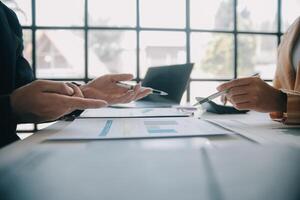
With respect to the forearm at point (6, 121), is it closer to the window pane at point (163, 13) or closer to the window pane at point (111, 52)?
the window pane at point (111, 52)

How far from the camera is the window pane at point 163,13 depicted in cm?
204

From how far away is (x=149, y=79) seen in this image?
1.54m

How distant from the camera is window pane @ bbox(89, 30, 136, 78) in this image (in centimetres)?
204

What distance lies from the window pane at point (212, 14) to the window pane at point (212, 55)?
0.25 ft

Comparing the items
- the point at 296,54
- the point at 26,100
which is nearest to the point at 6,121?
the point at 26,100

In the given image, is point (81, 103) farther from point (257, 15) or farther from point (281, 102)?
point (257, 15)

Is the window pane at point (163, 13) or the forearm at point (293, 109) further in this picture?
the window pane at point (163, 13)

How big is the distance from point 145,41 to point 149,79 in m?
0.65

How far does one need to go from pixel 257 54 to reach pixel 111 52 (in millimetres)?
1307

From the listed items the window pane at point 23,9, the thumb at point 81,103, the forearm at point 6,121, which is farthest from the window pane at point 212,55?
the forearm at point 6,121

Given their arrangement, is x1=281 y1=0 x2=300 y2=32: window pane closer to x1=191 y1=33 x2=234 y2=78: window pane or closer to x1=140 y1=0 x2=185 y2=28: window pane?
x1=191 y1=33 x2=234 y2=78: window pane

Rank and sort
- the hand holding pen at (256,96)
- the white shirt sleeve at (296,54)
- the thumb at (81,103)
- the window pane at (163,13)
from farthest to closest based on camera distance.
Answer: the window pane at (163,13) → the white shirt sleeve at (296,54) → the hand holding pen at (256,96) → the thumb at (81,103)

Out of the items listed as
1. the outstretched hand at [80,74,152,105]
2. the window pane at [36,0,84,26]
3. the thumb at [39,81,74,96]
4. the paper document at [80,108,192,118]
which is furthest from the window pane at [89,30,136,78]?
the thumb at [39,81,74,96]

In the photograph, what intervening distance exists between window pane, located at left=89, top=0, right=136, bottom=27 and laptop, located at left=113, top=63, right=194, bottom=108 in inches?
27.4
